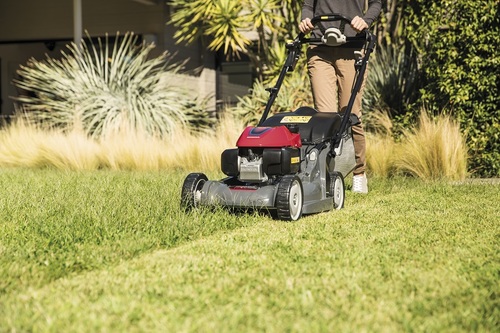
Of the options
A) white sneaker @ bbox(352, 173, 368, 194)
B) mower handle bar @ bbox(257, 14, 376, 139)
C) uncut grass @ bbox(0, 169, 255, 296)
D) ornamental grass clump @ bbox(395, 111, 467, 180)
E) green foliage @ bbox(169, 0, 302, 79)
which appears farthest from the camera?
green foliage @ bbox(169, 0, 302, 79)

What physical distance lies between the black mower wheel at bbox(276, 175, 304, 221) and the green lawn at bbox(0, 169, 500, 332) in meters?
0.08

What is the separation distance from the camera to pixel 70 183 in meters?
7.01

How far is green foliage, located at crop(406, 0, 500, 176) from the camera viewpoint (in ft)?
26.9

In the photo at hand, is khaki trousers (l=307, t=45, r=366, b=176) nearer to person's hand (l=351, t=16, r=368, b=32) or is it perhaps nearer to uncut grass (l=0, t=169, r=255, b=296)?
person's hand (l=351, t=16, r=368, b=32)

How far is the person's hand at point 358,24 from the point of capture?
582 cm

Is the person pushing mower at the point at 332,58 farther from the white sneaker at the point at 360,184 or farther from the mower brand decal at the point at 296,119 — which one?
the mower brand decal at the point at 296,119

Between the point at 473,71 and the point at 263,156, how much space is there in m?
4.24

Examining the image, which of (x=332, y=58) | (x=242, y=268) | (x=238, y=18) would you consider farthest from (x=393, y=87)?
(x=242, y=268)

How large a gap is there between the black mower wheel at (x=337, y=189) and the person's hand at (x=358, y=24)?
3.61ft

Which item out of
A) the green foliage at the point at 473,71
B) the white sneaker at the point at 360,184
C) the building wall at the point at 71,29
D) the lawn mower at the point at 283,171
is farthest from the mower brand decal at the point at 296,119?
the building wall at the point at 71,29

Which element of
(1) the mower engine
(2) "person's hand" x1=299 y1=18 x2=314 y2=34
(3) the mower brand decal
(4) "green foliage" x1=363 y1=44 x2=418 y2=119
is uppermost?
(2) "person's hand" x1=299 y1=18 x2=314 y2=34

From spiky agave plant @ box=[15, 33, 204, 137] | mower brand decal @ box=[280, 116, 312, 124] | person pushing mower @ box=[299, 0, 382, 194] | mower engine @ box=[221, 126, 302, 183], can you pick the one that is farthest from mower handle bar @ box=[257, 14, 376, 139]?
spiky agave plant @ box=[15, 33, 204, 137]

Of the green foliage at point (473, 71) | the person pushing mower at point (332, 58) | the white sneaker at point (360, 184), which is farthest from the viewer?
the green foliage at point (473, 71)

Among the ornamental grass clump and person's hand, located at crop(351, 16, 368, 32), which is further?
the ornamental grass clump
